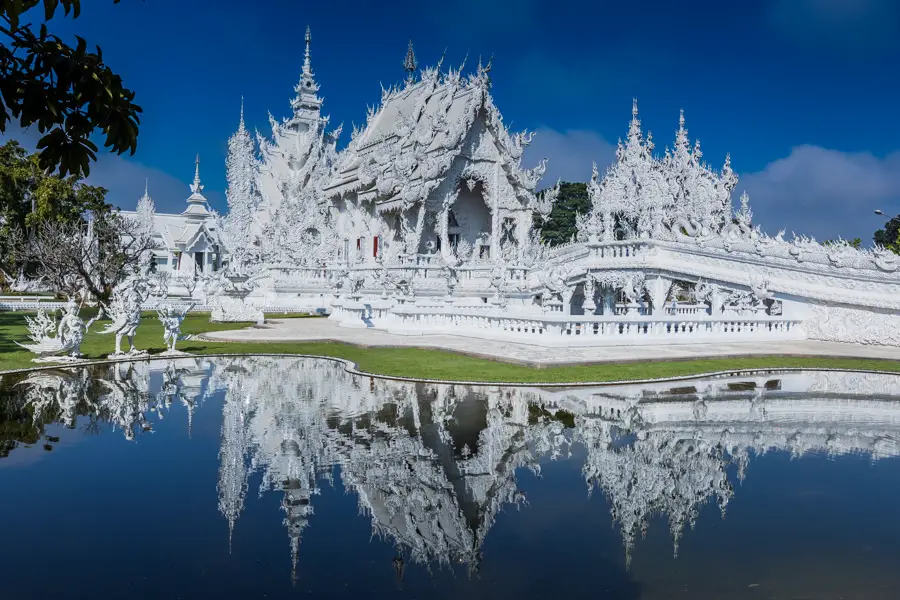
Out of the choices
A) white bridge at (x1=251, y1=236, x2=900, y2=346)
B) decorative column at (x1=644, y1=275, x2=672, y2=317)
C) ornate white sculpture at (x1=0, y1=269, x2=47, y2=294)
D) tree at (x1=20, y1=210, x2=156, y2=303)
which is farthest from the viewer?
ornate white sculpture at (x1=0, y1=269, x2=47, y2=294)

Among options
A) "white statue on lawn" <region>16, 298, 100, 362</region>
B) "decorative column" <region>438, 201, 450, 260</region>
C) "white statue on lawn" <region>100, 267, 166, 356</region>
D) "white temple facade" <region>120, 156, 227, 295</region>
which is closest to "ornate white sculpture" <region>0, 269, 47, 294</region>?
"white temple facade" <region>120, 156, 227, 295</region>

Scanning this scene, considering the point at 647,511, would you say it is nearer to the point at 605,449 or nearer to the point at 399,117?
the point at 605,449

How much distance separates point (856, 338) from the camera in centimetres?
2067

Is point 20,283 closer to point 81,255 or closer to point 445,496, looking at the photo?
point 81,255

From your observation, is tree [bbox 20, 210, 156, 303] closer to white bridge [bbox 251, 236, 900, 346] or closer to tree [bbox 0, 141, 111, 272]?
tree [bbox 0, 141, 111, 272]

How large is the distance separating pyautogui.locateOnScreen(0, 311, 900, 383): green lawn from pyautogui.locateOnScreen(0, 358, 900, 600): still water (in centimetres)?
200

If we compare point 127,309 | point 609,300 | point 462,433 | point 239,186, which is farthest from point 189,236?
point 462,433

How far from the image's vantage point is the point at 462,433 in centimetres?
862

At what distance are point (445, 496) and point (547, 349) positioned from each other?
407 inches

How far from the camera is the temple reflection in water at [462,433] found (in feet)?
19.9

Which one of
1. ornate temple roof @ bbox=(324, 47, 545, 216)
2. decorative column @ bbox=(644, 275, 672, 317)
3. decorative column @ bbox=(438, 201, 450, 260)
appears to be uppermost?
ornate temple roof @ bbox=(324, 47, 545, 216)

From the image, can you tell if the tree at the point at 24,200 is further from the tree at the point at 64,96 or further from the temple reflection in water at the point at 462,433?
the tree at the point at 64,96

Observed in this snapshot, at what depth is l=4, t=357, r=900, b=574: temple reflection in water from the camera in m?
6.05

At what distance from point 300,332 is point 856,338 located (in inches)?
646
